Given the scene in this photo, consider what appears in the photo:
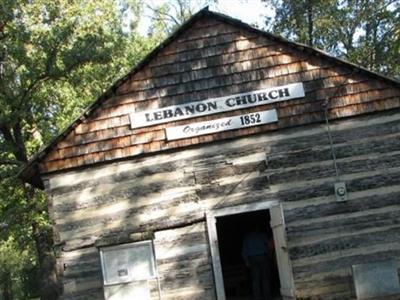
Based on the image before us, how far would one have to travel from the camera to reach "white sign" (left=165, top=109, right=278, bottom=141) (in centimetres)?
1164

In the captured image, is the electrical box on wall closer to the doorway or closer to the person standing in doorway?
the doorway

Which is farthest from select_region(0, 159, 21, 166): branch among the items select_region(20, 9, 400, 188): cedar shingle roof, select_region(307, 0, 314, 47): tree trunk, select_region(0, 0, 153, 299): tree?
select_region(307, 0, 314, 47): tree trunk

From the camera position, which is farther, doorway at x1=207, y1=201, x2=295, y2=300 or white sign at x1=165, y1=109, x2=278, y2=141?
white sign at x1=165, y1=109, x2=278, y2=141

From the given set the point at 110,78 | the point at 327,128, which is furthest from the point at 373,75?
the point at 110,78

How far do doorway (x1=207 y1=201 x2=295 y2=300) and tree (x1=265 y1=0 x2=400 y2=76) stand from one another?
13.5 metres

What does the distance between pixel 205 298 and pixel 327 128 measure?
397 centimetres

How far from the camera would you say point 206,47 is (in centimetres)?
1211

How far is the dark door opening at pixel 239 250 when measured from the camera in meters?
14.3

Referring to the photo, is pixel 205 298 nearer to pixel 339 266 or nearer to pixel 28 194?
pixel 339 266

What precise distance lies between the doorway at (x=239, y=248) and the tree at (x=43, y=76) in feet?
22.0

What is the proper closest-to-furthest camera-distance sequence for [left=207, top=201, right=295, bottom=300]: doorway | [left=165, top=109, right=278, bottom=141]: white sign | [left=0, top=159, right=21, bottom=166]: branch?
1. [left=207, top=201, right=295, bottom=300]: doorway
2. [left=165, top=109, right=278, bottom=141]: white sign
3. [left=0, top=159, right=21, bottom=166]: branch

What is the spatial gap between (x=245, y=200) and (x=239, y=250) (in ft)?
16.9

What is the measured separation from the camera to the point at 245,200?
37.7 ft

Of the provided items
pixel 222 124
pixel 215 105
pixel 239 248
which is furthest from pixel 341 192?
pixel 239 248
